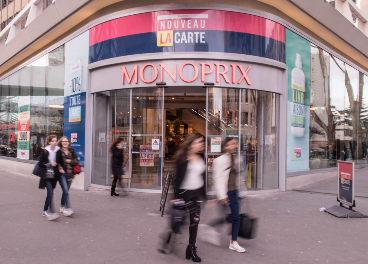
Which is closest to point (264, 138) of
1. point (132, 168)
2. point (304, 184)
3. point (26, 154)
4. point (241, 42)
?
point (304, 184)

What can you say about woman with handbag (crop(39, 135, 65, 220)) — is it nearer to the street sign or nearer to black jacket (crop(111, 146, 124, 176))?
black jacket (crop(111, 146, 124, 176))

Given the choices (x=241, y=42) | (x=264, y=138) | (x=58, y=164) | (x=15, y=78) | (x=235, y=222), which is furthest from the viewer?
(x=15, y=78)

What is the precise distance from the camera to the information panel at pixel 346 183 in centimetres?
715

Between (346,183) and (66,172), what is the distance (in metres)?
6.38

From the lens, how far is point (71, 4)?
435 inches

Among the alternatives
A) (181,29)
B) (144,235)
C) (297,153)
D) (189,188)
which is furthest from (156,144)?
(189,188)

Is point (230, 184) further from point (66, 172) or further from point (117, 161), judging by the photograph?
point (117, 161)

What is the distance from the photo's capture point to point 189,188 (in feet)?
14.9

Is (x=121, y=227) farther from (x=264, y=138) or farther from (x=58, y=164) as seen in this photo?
(x=264, y=138)

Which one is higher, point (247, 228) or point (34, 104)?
point (34, 104)

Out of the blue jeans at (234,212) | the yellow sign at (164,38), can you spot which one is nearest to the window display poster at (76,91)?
the yellow sign at (164,38)

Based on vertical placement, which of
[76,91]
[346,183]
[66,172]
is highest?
[76,91]

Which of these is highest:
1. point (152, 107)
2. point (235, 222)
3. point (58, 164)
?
point (152, 107)

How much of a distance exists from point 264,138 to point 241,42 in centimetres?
319
